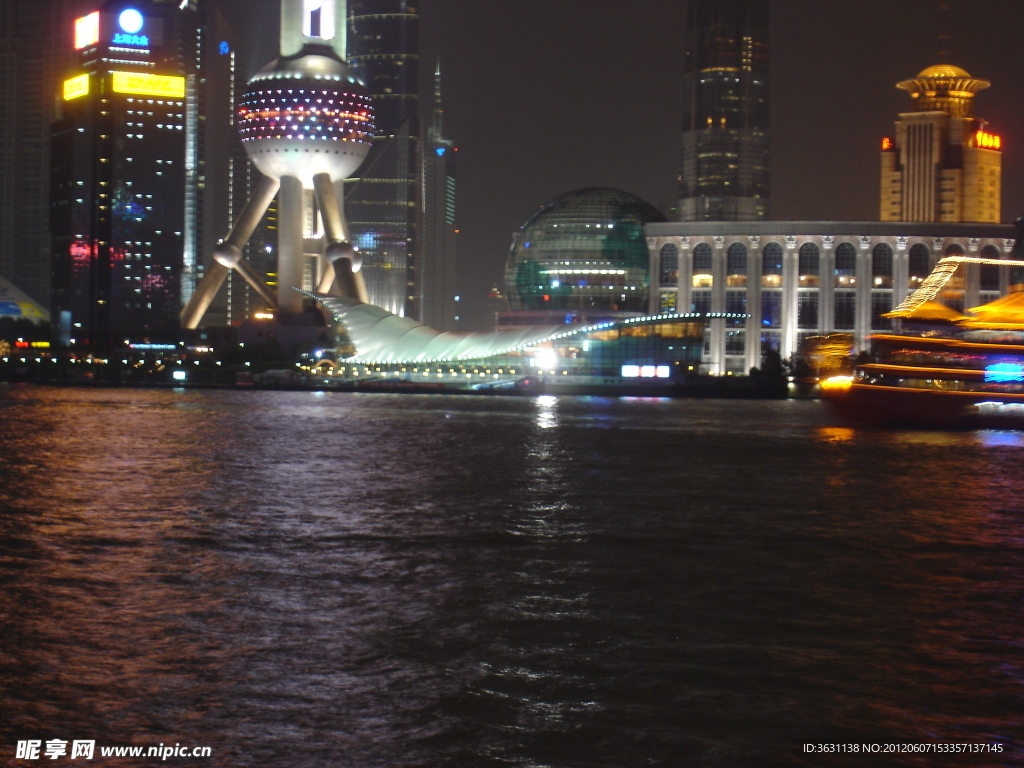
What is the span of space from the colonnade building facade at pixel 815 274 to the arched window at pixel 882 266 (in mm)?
113

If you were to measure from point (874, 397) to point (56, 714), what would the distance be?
6873cm

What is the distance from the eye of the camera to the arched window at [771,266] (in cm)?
14138

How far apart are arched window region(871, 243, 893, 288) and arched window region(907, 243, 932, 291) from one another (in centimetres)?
215

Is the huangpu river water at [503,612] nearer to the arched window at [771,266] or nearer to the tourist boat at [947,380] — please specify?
the tourist boat at [947,380]

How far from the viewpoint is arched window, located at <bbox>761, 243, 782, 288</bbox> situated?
14138 centimetres

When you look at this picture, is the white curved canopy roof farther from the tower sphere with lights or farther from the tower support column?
the tower sphere with lights

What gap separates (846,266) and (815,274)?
A: 3583mm

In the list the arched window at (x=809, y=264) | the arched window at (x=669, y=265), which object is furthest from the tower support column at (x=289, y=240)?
the arched window at (x=809, y=264)

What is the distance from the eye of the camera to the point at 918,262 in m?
141

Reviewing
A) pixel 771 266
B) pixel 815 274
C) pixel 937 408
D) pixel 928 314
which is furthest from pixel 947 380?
pixel 771 266

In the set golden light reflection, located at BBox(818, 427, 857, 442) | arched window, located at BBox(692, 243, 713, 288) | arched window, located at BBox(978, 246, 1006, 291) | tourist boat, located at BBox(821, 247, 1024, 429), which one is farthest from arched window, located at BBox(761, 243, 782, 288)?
golden light reflection, located at BBox(818, 427, 857, 442)

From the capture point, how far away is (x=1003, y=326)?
76688 mm

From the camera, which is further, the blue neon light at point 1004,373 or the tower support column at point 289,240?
the tower support column at point 289,240

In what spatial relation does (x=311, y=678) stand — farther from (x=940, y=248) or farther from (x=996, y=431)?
(x=940, y=248)
